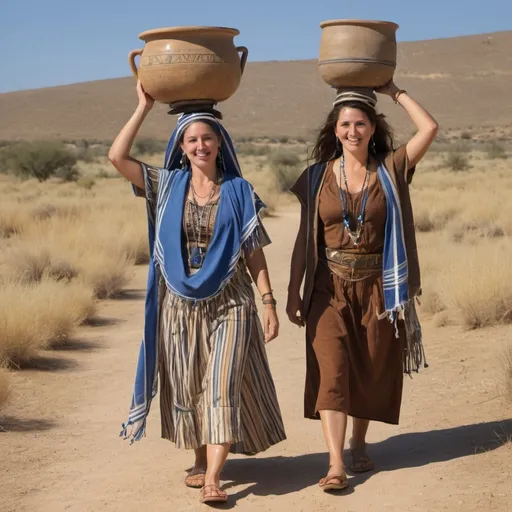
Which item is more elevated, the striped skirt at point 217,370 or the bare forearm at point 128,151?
the bare forearm at point 128,151

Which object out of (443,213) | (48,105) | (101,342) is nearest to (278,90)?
(48,105)

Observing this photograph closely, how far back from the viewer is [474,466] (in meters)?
5.23

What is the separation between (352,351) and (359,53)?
59.6 inches

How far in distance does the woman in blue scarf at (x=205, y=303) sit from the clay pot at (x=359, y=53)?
670mm

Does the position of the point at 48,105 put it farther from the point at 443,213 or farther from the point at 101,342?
the point at 101,342

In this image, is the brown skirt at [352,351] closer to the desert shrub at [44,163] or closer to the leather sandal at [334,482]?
the leather sandal at [334,482]

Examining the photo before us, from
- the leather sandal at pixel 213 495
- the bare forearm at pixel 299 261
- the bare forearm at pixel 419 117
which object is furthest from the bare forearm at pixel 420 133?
the leather sandal at pixel 213 495

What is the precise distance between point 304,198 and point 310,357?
0.82m

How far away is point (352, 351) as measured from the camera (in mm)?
5262

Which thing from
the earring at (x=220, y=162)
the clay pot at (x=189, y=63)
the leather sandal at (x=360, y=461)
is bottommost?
the leather sandal at (x=360, y=461)

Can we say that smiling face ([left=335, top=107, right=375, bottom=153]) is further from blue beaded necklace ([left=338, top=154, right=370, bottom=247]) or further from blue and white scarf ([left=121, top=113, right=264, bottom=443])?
blue and white scarf ([left=121, top=113, right=264, bottom=443])

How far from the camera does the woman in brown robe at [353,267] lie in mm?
5105

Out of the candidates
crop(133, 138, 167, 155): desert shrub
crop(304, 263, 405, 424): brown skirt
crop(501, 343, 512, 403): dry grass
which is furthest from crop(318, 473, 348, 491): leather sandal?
crop(133, 138, 167, 155): desert shrub

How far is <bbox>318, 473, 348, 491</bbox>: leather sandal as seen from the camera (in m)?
4.86
